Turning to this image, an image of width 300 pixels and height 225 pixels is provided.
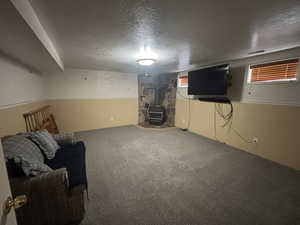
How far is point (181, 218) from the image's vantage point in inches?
54.9

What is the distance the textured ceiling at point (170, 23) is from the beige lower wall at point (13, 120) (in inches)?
47.3

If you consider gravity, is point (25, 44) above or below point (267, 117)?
above

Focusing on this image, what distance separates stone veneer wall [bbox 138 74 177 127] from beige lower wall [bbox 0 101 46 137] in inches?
135

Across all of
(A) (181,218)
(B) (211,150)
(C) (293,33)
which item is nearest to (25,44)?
(A) (181,218)

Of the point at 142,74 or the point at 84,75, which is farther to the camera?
the point at 142,74

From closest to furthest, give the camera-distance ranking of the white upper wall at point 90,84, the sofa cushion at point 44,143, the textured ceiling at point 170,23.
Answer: the textured ceiling at point 170,23, the sofa cushion at point 44,143, the white upper wall at point 90,84

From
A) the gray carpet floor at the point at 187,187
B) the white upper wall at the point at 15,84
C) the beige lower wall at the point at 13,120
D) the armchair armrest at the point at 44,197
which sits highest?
the white upper wall at the point at 15,84

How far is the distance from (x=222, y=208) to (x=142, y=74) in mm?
4569

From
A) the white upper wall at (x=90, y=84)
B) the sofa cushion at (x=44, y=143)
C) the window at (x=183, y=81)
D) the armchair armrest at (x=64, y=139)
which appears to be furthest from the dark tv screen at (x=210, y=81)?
the sofa cushion at (x=44, y=143)

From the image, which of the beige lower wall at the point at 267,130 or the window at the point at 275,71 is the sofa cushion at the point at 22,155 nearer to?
the beige lower wall at the point at 267,130

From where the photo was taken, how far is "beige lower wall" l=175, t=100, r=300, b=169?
232cm

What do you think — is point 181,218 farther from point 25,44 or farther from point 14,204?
point 25,44

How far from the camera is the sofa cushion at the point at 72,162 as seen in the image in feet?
4.53

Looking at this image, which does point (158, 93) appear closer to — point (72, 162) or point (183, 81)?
point (183, 81)
